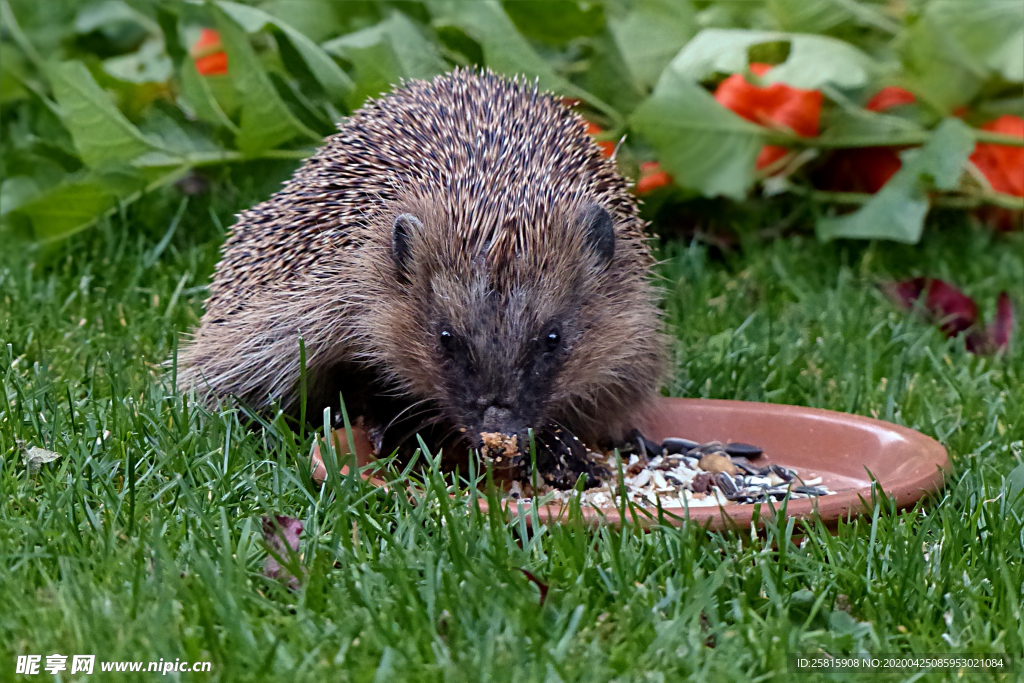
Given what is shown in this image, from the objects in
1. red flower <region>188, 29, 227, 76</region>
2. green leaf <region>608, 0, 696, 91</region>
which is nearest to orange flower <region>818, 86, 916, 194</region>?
green leaf <region>608, 0, 696, 91</region>

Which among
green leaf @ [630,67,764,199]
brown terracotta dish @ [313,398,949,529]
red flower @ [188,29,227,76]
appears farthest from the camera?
red flower @ [188,29,227,76]

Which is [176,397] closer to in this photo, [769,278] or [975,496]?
[975,496]

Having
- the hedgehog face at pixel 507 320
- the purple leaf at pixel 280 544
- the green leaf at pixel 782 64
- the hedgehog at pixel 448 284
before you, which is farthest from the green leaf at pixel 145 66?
the purple leaf at pixel 280 544

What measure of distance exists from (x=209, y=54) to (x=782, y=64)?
308 centimetres

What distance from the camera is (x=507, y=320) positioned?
10.6 ft

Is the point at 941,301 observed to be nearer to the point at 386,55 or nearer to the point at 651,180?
the point at 651,180

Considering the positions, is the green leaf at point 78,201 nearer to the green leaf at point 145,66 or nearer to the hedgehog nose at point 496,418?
the green leaf at point 145,66

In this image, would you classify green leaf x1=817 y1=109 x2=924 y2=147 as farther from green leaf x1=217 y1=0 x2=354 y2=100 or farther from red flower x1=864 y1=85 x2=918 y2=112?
green leaf x1=217 y1=0 x2=354 y2=100

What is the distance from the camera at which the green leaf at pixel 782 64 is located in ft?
17.8

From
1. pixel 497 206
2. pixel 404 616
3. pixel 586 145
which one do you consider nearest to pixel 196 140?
pixel 586 145

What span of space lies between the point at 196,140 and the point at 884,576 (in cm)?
388

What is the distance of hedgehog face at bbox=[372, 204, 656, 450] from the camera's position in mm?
3217

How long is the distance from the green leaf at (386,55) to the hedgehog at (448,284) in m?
0.72

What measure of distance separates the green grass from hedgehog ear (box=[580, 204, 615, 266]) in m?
1.02
